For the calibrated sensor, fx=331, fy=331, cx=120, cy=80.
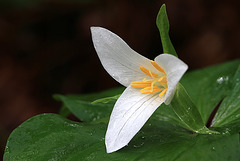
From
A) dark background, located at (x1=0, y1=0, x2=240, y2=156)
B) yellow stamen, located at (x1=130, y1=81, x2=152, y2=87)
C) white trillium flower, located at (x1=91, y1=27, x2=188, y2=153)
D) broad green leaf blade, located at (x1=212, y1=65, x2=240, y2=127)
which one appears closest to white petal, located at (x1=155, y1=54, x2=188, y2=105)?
white trillium flower, located at (x1=91, y1=27, x2=188, y2=153)

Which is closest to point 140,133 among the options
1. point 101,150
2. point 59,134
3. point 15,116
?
point 101,150

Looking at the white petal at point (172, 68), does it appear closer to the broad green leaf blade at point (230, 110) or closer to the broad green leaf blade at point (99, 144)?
the broad green leaf blade at point (99, 144)

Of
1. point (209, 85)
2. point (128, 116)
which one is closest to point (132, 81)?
point (128, 116)

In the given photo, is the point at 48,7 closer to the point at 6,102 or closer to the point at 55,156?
the point at 6,102

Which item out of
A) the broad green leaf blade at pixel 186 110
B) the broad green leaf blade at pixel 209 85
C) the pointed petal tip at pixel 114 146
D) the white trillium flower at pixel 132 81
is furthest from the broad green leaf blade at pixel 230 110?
the pointed petal tip at pixel 114 146

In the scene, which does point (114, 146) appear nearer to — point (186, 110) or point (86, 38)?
point (186, 110)

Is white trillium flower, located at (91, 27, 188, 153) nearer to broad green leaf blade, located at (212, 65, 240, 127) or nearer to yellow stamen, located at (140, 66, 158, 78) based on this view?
yellow stamen, located at (140, 66, 158, 78)
